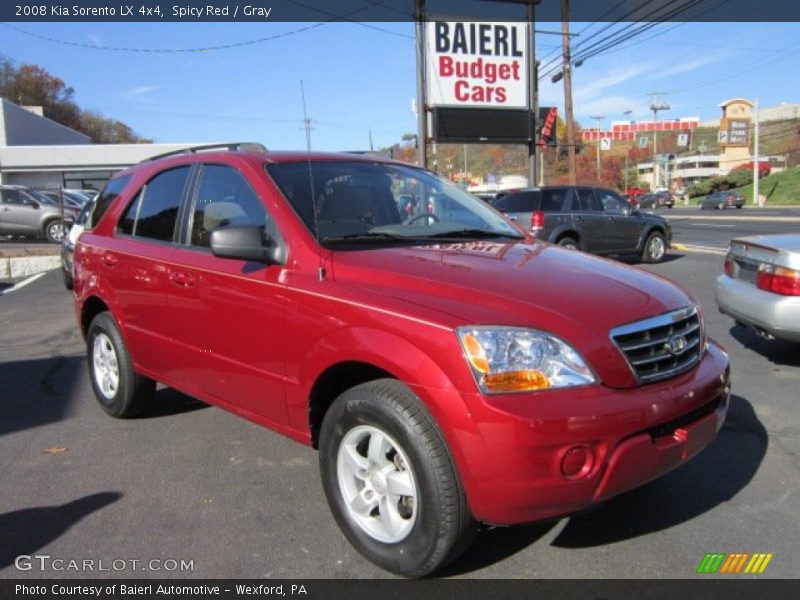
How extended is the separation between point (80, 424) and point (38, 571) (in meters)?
2.12

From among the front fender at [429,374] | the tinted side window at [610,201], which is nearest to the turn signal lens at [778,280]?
the front fender at [429,374]

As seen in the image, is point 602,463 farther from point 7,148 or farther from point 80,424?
point 7,148

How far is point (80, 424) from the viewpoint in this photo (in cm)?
482

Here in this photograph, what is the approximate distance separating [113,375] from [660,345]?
3.80 m

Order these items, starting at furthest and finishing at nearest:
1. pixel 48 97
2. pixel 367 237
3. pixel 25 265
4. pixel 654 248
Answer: pixel 48 97
pixel 25 265
pixel 654 248
pixel 367 237

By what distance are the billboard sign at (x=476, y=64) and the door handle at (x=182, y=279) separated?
53.0 ft

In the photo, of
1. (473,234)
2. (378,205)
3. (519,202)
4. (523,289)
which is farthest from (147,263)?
(519,202)

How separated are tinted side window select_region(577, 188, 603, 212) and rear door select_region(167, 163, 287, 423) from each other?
11065 millimetres

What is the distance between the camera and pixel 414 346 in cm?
259

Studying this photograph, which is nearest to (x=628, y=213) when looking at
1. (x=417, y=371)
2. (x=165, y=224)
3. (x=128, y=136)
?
(x=165, y=224)

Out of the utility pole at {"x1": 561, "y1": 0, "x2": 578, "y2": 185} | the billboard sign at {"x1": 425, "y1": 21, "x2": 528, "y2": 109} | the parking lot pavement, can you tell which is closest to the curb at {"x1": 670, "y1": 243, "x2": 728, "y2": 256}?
the billboard sign at {"x1": 425, "y1": 21, "x2": 528, "y2": 109}

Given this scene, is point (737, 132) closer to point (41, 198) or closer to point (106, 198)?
point (41, 198)

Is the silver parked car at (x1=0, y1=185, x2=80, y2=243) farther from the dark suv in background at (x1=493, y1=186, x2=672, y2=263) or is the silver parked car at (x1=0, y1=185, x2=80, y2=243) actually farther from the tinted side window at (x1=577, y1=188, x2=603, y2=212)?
the tinted side window at (x1=577, y1=188, x2=603, y2=212)

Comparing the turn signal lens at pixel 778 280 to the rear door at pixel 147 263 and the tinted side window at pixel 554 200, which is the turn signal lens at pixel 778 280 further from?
the tinted side window at pixel 554 200
